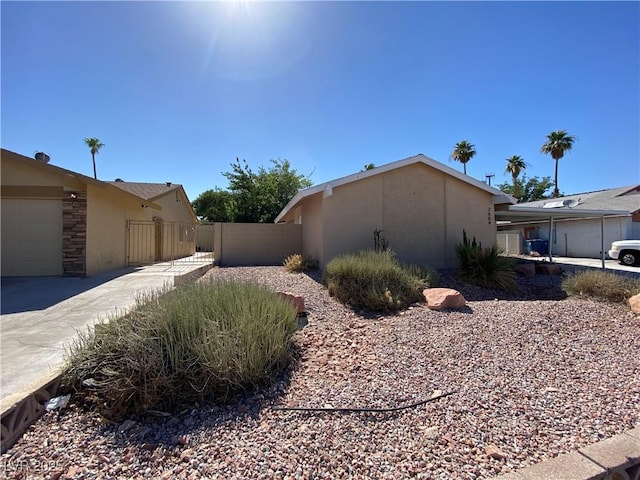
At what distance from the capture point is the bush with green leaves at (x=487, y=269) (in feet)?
29.2

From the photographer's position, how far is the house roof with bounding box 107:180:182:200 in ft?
57.6

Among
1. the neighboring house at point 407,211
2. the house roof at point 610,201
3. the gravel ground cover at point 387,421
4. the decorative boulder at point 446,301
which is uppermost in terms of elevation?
the house roof at point 610,201

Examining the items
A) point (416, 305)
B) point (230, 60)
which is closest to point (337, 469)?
point (416, 305)

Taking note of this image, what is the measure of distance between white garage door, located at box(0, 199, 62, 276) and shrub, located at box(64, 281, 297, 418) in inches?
337

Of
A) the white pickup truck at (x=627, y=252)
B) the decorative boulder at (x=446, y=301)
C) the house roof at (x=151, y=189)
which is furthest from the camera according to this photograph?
the house roof at (x=151, y=189)

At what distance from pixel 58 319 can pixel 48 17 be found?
6.30 m

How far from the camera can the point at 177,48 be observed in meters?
7.89

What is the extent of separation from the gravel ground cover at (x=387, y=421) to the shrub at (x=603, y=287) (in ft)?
8.86

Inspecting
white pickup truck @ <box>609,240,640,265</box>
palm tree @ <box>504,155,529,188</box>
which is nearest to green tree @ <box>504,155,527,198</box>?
palm tree @ <box>504,155,529,188</box>

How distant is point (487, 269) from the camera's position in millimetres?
9117

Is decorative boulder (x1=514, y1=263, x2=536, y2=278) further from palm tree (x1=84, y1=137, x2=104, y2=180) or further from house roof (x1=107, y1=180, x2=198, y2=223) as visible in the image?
palm tree (x1=84, y1=137, x2=104, y2=180)

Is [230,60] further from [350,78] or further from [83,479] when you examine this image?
[83,479]

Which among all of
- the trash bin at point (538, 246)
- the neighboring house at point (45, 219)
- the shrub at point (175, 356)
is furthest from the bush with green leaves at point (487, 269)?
the trash bin at point (538, 246)

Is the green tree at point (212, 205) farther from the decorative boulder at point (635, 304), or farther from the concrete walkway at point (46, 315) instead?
the decorative boulder at point (635, 304)
